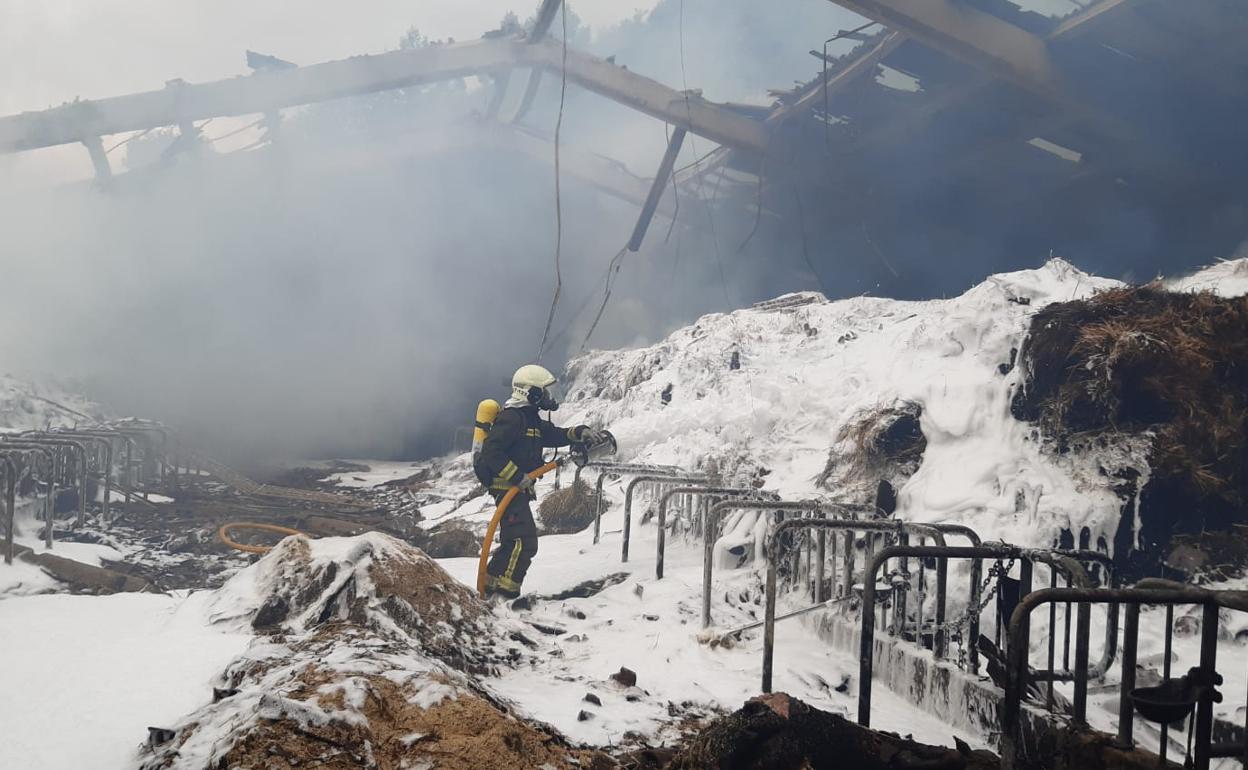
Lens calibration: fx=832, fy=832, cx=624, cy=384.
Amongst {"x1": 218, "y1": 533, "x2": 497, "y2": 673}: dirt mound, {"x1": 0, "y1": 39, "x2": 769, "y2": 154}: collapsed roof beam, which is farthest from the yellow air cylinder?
{"x1": 0, "y1": 39, "x2": 769, "y2": 154}: collapsed roof beam

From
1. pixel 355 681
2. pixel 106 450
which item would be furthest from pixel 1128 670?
pixel 106 450

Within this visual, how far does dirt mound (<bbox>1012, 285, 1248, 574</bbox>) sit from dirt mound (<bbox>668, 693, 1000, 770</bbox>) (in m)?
3.12

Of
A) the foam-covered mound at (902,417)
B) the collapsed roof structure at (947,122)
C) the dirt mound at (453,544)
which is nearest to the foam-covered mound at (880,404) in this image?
the foam-covered mound at (902,417)

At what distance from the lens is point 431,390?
27.3 meters

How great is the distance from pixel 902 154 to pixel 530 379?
11.1 meters

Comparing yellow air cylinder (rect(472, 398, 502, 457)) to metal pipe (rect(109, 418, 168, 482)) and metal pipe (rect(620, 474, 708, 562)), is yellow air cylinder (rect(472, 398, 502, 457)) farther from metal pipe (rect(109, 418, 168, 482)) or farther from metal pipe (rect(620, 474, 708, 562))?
metal pipe (rect(109, 418, 168, 482))

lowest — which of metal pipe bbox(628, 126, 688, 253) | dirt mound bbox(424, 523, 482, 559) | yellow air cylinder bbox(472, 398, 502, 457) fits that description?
dirt mound bbox(424, 523, 482, 559)

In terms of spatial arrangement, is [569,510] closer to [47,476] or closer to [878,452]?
[878,452]

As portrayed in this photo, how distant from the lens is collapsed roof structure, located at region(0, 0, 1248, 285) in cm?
1151

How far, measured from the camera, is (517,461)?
25.0 feet

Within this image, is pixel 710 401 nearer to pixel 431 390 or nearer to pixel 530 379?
pixel 530 379

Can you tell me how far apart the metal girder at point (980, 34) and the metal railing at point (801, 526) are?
9.24 m

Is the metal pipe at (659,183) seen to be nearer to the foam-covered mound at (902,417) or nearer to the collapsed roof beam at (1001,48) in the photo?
the foam-covered mound at (902,417)

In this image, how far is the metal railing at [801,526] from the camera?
4.44 metres
